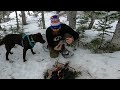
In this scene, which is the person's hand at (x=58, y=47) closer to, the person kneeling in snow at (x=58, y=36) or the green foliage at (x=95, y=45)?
the person kneeling in snow at (x=58, y=36)

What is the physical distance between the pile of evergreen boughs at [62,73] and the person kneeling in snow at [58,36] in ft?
2.13

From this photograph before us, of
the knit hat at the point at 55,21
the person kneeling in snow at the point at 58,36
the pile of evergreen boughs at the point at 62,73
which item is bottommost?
the pile of evergreen boughs at the point at 62,73

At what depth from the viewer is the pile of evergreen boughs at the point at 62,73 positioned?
4.09 metres

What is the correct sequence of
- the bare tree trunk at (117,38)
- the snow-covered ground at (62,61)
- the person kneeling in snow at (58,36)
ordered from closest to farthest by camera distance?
the snow-covered ground at (62,61), the person kneeling in snow at (58,36), the bare tree trunk at (117,38)

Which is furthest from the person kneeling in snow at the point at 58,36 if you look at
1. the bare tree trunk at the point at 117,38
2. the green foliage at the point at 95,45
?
the bare tree trunk at the point at 117,38

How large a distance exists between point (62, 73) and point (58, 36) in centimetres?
116

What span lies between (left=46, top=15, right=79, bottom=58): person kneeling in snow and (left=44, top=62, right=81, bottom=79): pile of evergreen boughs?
0.65 metres

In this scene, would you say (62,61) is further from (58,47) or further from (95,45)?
(95,45)

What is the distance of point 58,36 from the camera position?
4938 mm

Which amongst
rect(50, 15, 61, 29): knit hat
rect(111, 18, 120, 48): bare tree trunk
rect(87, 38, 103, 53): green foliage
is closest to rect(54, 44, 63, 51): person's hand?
rect(50, 15, 61, 29): knit hat

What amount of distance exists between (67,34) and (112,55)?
5.02 feet

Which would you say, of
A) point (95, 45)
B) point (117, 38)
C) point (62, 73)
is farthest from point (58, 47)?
point (117, 38)
